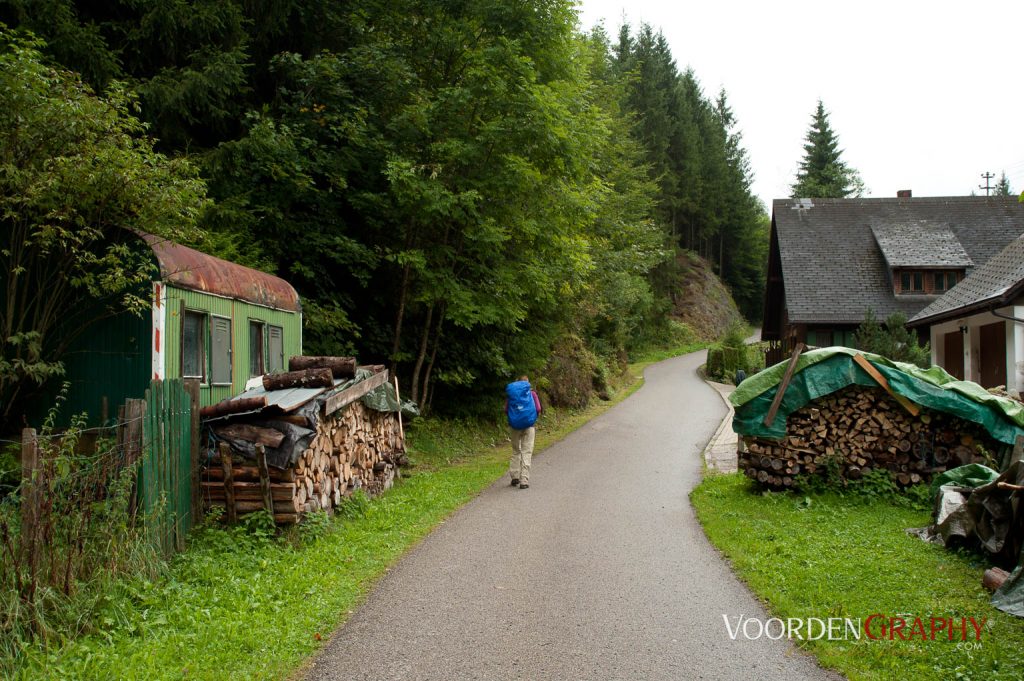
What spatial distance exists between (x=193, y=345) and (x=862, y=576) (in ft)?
26.6

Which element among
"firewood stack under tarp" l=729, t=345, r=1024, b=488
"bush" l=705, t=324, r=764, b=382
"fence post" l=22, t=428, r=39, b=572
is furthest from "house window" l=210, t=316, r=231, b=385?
"bush" l=705, t=324, r=764, b=382

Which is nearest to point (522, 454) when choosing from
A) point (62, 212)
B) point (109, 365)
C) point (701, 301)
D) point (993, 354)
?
point (109, 365)

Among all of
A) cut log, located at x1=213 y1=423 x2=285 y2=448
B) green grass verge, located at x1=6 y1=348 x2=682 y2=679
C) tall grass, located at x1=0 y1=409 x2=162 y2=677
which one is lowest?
green grass verge, located at x1=6 y1=348 x2=682 y2=679

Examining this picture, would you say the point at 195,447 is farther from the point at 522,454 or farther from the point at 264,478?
the point at 522,454

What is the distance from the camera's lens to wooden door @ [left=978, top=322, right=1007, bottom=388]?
1733cm

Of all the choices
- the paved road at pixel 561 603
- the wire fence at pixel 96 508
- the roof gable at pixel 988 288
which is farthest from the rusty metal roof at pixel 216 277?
the roof gable at pixel 988 288

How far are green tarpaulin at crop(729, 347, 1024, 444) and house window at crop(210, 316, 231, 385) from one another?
718 cm

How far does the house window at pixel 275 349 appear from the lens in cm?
1180

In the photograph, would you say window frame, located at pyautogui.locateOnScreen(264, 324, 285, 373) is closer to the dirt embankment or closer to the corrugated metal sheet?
the corrugated metal sheet

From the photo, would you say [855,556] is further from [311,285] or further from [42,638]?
[311,285]

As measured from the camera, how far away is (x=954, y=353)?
68.8 feet

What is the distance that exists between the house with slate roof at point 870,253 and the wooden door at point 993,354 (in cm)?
652

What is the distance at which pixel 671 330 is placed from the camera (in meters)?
50.4

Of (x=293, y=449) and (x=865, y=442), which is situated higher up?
(x=293, y=449)
